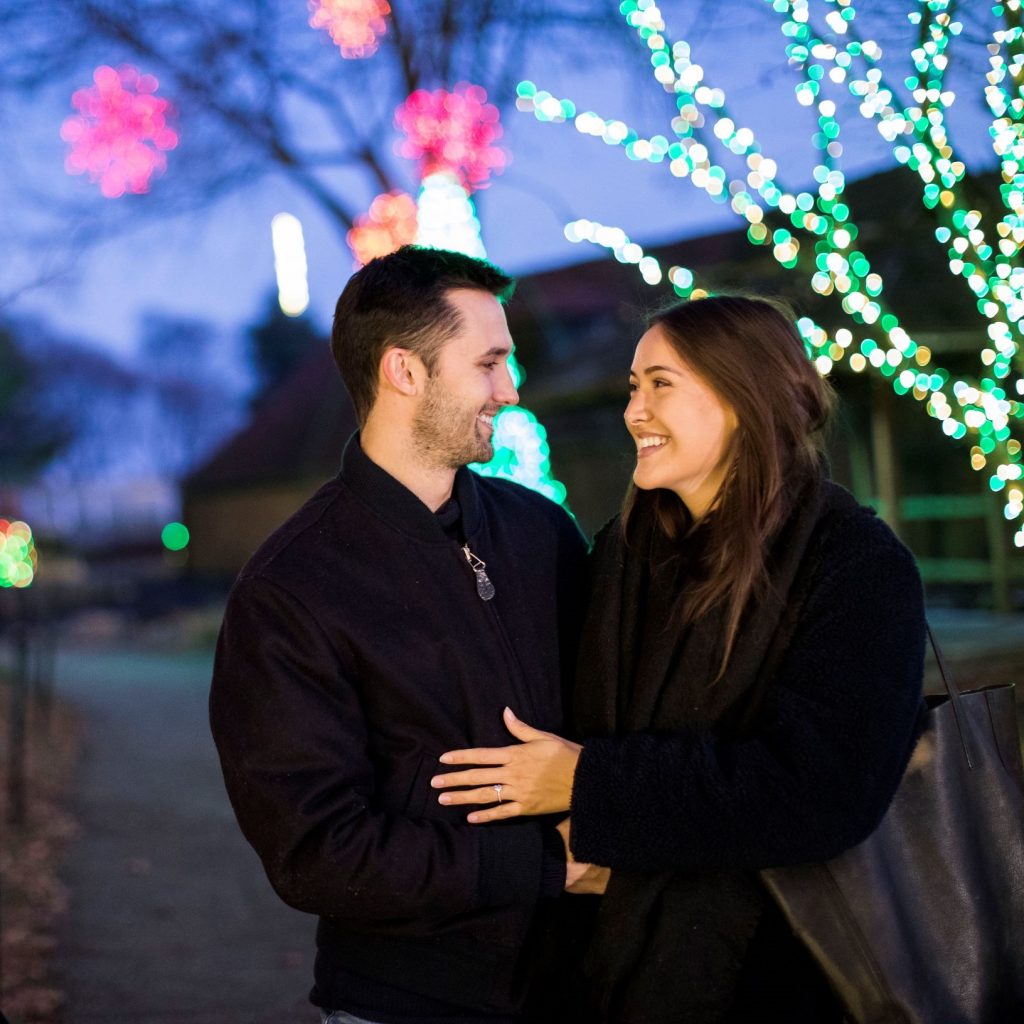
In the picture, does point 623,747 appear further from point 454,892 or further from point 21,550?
point 21,550

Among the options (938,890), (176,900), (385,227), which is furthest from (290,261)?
(938,890)

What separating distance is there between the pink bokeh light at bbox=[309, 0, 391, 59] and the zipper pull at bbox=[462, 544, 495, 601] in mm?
7264

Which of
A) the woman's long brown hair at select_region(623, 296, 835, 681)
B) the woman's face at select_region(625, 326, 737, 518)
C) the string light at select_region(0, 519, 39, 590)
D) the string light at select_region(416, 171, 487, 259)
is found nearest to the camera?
the woman's long brown hair at select_region(623, 296, 835, 681)

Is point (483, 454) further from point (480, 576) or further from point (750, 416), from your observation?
point (750, 416)

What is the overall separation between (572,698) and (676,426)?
1.85 feet

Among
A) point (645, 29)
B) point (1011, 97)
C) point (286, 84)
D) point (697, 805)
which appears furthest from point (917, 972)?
point (286, 84)

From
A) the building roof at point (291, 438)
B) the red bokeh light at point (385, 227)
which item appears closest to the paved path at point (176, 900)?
the red bokeh light at point (385, 227)

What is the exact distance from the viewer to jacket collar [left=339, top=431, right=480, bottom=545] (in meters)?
2.29

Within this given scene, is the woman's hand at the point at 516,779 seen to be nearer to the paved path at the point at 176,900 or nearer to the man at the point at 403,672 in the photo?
the man at the point at 403,672

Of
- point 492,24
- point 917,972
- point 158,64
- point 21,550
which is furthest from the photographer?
point 21,550

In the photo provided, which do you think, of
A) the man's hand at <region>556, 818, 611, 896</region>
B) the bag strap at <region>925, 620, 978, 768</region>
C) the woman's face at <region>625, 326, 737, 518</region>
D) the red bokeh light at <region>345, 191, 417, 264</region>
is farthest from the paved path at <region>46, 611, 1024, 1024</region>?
the red bokeh light at <region>345, 191, 417, 264</region>

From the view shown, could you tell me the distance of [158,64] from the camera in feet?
31.0

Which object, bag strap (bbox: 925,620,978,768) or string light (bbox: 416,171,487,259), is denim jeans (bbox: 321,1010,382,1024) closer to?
bag strap (bbox: 925,620,978,768)

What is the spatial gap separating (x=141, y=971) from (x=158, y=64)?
23.9ft
